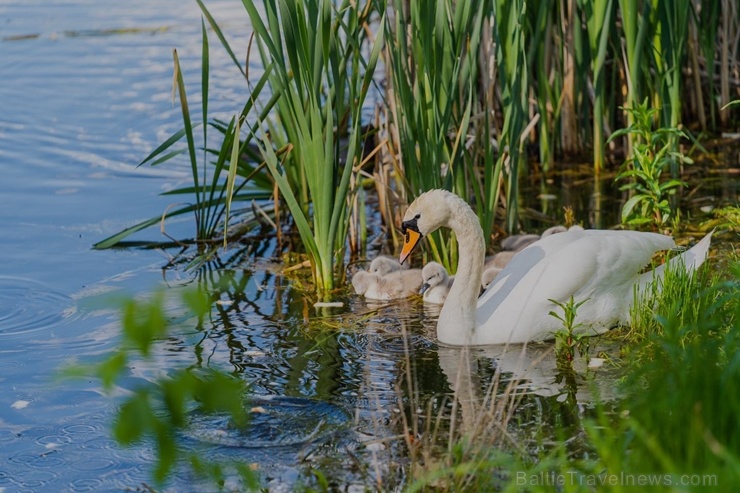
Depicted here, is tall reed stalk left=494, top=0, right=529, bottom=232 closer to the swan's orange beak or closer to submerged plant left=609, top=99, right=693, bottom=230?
submerged plant left=609, top=99, right=693, bottom=230

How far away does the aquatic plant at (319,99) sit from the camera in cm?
689

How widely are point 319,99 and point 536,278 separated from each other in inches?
71.3

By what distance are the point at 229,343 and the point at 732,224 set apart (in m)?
3.41

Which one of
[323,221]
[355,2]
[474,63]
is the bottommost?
[323,221]

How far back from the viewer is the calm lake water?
5285mm

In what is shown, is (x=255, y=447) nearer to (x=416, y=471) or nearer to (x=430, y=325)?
(x=416, y=471)

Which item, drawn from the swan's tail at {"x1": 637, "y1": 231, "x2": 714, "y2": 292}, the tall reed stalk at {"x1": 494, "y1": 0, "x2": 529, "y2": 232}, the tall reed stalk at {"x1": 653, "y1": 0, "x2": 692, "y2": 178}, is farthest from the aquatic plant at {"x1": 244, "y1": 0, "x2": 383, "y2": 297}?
the tall reed stalk at {"x1": 653, "y1": 0, "x2": 692, "y2": 178}

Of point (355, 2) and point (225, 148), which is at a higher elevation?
point (355, 2)

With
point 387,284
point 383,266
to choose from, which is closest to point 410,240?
point 387,284

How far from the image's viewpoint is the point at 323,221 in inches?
294

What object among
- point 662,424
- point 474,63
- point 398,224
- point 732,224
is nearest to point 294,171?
point 398,224

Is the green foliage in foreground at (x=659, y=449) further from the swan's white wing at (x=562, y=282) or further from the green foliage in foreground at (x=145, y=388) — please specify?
the swan's white wing at (x=562, y=282)

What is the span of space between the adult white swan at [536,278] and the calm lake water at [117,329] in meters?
0.24

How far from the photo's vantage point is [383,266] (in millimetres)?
7746
